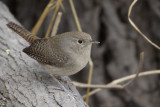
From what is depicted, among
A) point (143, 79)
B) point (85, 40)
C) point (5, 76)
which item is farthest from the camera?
point (143, 79)

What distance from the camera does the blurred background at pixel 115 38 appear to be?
184 inches

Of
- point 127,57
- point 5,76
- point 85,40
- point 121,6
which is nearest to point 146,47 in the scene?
point 127,57

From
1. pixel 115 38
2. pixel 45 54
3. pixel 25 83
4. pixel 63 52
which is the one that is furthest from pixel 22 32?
pixel 115 38

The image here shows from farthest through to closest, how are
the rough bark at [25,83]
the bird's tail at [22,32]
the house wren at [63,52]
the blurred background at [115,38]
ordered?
the blurred background at [115,38]
the bird's tail at [22,32]
the house wren at [63,52]
the rough bark at [25,83]

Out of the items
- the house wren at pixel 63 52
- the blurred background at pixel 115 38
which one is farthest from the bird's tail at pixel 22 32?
the blurred background at pixel 115 38

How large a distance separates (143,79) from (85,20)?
50.2 inches

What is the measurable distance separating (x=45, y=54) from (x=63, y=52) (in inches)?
7.2

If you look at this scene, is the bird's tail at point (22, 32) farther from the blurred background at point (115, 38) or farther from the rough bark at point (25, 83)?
the blurred background at point (115, 38)

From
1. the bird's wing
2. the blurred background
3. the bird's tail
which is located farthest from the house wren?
the blurred background

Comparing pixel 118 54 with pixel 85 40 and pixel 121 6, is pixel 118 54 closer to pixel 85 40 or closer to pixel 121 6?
pixel 121 6

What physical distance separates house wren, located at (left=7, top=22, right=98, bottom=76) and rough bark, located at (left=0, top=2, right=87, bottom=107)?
151mm

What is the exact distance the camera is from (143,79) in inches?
197

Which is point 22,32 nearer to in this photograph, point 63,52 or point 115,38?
point 63,52

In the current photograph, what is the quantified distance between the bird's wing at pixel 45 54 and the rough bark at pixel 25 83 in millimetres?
160
